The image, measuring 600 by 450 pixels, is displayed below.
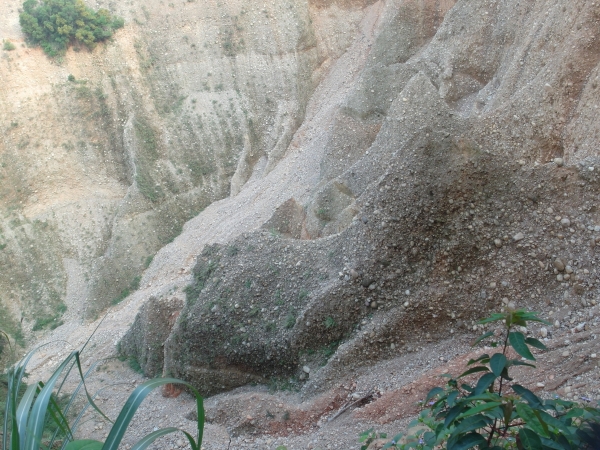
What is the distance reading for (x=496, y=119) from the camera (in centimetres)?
1268

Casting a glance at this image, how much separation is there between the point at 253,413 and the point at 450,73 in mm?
13580

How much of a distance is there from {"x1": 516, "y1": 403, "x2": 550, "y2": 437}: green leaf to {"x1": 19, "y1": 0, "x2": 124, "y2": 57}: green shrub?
2959 cm

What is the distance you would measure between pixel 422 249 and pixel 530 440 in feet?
21.5

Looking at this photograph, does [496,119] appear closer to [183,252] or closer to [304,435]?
[304,435]

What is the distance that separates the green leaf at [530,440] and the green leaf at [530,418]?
0.04m

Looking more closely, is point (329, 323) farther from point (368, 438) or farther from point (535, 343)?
point (535, 343)

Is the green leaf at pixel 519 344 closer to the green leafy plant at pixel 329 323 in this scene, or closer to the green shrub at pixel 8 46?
the green leafy plant at pixel 329 323

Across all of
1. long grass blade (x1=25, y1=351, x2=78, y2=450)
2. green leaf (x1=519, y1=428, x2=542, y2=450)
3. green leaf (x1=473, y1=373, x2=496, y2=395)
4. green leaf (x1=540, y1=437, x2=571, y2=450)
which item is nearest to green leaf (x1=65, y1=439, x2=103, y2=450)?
long grass blade (x1=25, y1=351, x2=78, y2=450)

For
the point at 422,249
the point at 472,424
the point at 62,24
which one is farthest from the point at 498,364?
the point at 62,24

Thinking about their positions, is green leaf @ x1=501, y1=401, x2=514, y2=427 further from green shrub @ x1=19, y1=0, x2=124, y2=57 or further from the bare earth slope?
green shrub @ x1=19, y1=0, x2=124, y2=57

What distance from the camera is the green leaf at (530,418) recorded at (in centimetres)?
280

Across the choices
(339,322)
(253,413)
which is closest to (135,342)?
(253,413)

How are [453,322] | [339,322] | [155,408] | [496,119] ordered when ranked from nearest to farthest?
[453,322]
[339,322]
[155,408]
[496,119]

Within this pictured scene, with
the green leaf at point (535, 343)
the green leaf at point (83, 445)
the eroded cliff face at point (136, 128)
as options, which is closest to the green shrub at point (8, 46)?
the eroded cliff face at point (136, 128)
